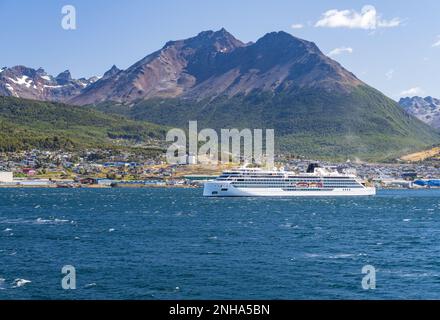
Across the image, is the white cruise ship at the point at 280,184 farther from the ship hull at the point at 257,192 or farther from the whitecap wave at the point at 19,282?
the whitecap wave at the point at 19,282

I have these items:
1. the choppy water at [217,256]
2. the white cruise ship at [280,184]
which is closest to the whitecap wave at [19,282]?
the choppy water at [217,256]

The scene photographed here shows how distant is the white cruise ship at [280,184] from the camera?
6344 inches

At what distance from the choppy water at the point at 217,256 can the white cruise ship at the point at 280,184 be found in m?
61.8

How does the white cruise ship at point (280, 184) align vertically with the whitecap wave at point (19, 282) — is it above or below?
above

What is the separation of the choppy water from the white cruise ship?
61770 millimetres

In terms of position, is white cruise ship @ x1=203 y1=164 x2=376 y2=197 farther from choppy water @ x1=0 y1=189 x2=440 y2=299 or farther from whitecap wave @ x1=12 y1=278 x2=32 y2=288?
whitecap wave @ x1=12 y1=278 x2=32 y2=288

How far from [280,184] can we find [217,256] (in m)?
114

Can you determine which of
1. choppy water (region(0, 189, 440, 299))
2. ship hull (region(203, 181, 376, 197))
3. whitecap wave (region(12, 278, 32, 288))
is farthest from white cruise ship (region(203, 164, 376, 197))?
whitecap wave (region(12, 278, 32, 288))

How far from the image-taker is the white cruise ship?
16112cm

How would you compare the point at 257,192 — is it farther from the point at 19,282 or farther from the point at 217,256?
the point at 19,282

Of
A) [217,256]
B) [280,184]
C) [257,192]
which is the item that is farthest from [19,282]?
[280,184]

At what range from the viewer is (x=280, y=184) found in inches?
6649

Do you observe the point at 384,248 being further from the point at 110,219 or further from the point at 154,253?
the point at 110,219
